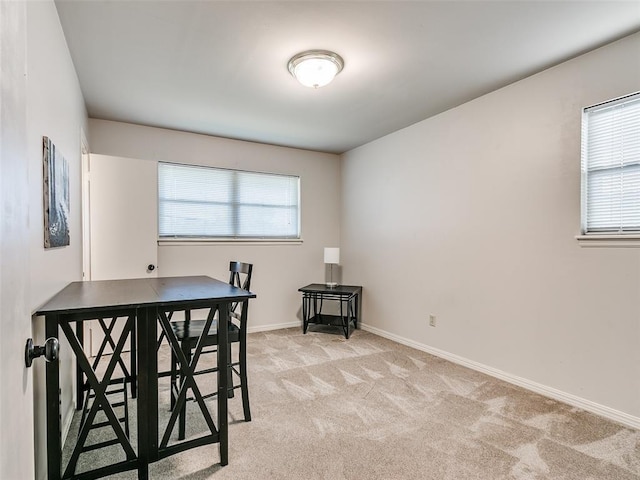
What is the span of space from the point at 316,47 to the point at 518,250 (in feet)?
7.25

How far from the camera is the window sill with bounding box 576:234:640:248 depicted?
7.13 feet

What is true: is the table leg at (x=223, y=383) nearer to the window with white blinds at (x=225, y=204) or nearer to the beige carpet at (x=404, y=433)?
the beige carpet at (x=404, y=433)

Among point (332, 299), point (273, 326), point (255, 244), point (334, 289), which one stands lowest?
point (273, 326)

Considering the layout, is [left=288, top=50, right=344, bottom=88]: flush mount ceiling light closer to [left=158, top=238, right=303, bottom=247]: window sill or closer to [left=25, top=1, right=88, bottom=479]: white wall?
[left=25, top=1, right=88, bottom=479]: white wall

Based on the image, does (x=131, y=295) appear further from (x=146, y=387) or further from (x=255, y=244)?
(x=255, y=244)

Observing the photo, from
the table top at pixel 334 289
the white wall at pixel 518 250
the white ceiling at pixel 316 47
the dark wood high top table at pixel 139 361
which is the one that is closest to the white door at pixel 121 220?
the white ceiling at pixel 316 47

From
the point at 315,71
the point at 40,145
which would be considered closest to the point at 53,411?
the point at 40,145

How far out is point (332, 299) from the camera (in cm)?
486

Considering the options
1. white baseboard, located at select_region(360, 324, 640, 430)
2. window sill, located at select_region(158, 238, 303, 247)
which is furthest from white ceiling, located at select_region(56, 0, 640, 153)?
white baseboard, located at select_region(360, 324, 640, 430)

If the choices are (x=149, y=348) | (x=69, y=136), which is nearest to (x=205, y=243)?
(x=69, y=136)

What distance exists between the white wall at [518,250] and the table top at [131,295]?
221cm

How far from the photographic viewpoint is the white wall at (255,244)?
390cm

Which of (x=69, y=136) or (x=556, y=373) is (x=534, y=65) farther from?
(x=69, y=136)

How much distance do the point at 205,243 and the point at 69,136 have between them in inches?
77.8
